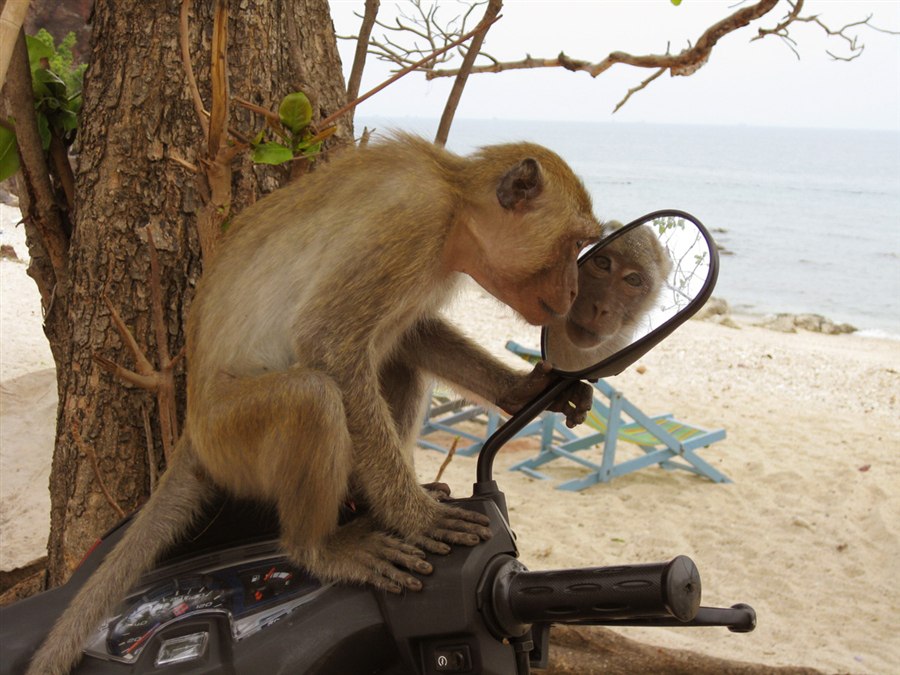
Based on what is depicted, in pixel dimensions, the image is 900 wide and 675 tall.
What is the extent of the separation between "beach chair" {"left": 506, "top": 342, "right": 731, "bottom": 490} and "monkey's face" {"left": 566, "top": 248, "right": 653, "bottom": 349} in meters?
5.40

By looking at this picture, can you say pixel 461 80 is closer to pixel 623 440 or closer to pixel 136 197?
pixel 136 197

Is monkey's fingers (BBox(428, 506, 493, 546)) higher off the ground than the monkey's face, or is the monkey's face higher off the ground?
the monkey's face

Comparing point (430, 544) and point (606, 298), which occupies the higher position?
point (606, 298)

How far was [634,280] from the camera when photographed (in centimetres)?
209

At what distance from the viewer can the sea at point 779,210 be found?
73.8 ft

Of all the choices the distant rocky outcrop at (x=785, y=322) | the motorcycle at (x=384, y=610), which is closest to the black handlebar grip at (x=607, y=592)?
the motorcycle at (x=384, y=610)

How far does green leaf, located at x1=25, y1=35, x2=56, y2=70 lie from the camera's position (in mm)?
3205

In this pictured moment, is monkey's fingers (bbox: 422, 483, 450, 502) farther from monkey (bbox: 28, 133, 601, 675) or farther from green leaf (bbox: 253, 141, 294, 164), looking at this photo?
green leaf (bbox: 253, 141, 294, 164)

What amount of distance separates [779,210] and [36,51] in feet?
133

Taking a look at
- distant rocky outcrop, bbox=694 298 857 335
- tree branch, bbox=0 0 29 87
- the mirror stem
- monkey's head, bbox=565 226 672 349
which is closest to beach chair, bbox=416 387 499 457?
monkey's head, bbox=565 226 672 349

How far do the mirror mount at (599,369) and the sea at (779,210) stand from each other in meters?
0.70

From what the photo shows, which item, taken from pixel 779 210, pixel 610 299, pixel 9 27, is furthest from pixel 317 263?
pixel 779 210

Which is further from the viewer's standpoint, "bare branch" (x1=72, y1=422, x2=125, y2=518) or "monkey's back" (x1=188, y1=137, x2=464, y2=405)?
"bare branch" (x1=72, y1=422, x2=125, y2=518)

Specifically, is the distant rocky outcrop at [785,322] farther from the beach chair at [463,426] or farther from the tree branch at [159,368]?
the tree branch at [159,368]
